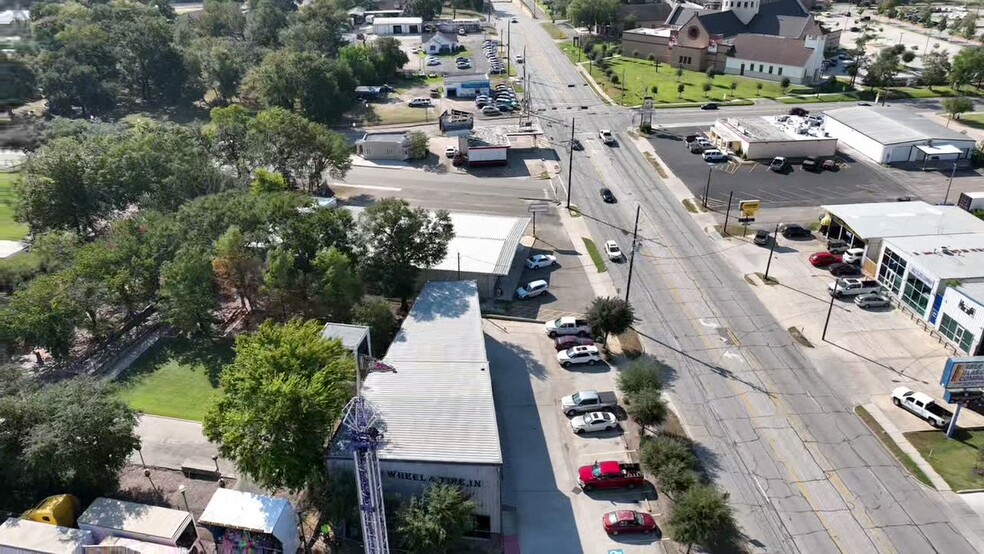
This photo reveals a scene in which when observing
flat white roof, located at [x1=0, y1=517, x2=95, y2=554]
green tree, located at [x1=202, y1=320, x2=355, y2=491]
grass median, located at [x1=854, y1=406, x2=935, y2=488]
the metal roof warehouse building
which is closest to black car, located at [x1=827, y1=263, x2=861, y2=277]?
grass median, located at [x1=854, y1=406, x2=935, y2=488]

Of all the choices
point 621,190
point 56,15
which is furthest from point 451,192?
point 56,15

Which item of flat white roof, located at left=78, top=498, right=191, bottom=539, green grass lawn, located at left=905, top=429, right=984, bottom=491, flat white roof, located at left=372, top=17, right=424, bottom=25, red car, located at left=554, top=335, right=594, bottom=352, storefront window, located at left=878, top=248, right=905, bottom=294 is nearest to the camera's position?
flat white roof, located at left=78, top=498, right=191, bottom=539

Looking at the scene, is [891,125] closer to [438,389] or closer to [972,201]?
[972,201]

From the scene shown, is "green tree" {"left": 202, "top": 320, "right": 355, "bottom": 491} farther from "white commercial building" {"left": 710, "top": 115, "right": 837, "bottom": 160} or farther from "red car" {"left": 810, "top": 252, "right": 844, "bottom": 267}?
"white commercial building" {"left": 710, "top": 115, "right": 837, "bottom": 160}

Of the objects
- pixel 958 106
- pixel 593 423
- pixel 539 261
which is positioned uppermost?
pixel 958 106

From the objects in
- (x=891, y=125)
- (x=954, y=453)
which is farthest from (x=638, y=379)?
(x=891, y=125)

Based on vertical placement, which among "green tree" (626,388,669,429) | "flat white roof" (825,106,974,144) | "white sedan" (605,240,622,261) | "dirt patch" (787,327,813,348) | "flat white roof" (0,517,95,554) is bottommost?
"flat white roof" (0,517,95,554)

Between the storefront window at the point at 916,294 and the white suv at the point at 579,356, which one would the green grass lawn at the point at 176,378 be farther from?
the storefront window at the point at 916,294
